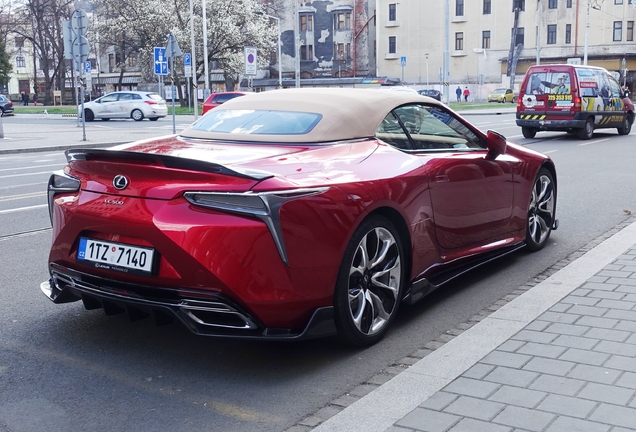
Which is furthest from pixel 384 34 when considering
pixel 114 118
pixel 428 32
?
pixel 114 118

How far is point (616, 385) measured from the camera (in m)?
3.82

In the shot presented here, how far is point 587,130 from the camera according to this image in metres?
21.8

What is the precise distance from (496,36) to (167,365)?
243ft

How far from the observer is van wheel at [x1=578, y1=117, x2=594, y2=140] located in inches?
855

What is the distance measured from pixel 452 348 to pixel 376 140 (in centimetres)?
137

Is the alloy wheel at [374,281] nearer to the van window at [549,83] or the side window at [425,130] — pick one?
the side window at [425,130]

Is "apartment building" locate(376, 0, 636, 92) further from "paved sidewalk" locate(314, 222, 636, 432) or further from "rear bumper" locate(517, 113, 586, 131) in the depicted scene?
"paved sidewalk" locate(314, 222, 636, 432)

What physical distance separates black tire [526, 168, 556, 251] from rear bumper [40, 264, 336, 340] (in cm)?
320

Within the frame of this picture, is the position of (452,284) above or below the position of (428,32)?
below

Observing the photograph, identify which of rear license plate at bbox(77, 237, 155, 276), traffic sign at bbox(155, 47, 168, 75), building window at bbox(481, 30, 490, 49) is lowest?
rear license plate at bbox(77, 237, 155, 276)

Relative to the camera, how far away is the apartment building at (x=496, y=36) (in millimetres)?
70125

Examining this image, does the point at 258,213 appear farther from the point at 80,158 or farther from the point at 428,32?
the point at 428,32

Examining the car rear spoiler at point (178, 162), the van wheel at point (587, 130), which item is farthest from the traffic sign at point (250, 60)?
the car rear spoiler at point (178, 162)

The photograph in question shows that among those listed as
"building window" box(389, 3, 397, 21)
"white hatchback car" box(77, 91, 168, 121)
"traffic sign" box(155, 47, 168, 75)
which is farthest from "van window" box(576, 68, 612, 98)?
"building window" box(389, 3, 397, 21)
